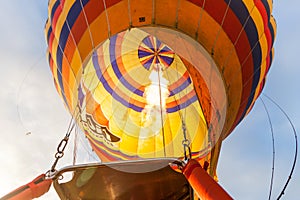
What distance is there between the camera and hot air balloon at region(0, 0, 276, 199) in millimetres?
3258

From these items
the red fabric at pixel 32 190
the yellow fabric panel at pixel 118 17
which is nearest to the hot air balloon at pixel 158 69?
the yellow fabric panel at pixel 118 17

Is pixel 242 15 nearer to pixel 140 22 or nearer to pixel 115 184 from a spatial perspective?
pixel 140 22

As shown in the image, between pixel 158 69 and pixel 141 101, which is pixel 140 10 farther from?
pixel 141 101

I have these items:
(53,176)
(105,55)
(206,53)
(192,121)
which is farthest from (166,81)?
(53,176)

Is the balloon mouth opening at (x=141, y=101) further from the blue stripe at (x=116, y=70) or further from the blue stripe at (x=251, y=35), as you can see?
the blue stripe at (x=251, y=35)

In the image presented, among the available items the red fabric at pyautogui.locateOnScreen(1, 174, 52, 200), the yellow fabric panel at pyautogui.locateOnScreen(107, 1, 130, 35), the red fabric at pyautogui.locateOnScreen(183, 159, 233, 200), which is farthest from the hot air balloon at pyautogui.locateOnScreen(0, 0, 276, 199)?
the red fabric at pyautogui.locateOnScreen(1, 174, 52, 200)

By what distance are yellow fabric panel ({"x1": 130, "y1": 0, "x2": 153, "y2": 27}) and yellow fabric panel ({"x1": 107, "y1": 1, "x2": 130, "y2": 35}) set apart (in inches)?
2.0

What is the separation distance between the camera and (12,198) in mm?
1765

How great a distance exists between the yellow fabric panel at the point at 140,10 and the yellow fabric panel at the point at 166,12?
59 millimetres

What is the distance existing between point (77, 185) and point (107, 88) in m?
2.70

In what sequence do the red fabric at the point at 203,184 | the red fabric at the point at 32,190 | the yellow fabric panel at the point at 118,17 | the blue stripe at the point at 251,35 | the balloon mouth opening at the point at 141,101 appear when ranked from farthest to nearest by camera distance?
the balloon mouth opening at the point at 141,101, the blue stripe at the point at 251,35, the yellow fabric panel at the point at 118,17, the red fabric at the point at 32,190, the red fabric at the point at 203,184

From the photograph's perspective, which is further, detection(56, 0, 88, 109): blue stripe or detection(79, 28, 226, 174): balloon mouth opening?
detection(79, 28, 226, 174): balloon mouth opening

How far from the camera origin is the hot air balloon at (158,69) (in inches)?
A: 128

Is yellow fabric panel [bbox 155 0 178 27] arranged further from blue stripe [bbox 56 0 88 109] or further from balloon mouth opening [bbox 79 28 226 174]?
balloon mouth opening [bbox 79 28 226 174]
